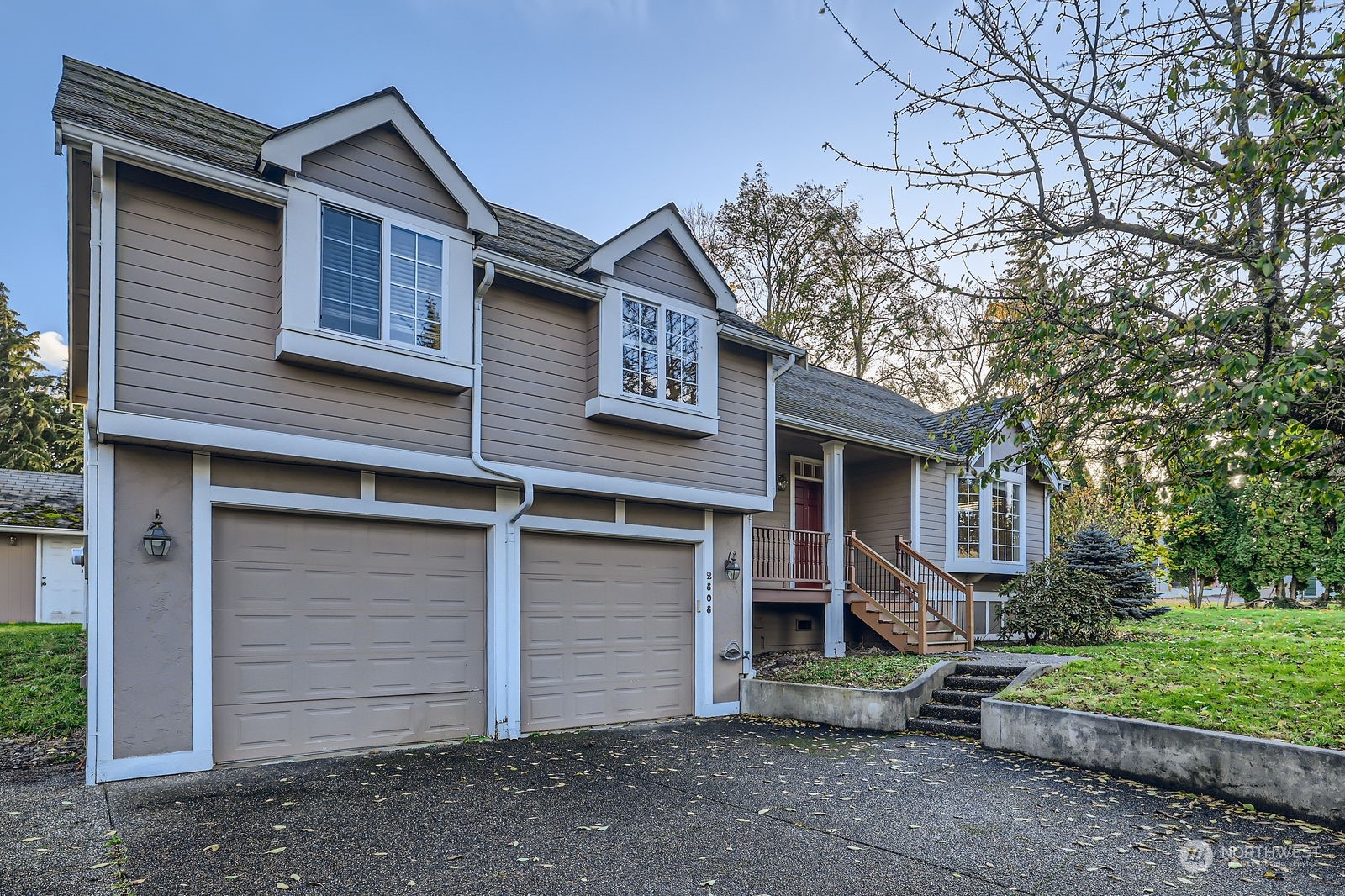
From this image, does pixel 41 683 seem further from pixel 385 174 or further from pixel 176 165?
pixel 385 174

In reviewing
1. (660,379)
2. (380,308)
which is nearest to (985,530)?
(660,379)

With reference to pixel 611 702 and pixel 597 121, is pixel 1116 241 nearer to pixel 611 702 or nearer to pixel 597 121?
pixel 611 702

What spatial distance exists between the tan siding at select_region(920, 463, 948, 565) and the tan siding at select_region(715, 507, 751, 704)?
5.25m

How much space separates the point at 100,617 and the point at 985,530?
46.7 ft

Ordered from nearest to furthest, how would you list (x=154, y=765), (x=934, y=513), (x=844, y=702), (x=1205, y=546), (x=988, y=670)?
(x=154, y=765)
(x=844, y=702)
(x=988, y=670)
(x=934, y=513)
(x=1205, y=546)

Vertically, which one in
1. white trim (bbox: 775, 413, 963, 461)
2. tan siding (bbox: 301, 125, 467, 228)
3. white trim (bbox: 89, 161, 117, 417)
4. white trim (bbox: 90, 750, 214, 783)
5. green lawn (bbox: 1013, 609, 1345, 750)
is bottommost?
white trim (bbox: 90, 750, 214, 783)

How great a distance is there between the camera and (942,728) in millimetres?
8859

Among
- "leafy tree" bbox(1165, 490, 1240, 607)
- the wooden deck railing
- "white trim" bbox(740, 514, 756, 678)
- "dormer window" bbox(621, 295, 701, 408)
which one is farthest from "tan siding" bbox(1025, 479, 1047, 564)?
"dormer window" bbox(621, 295, 701, 408)

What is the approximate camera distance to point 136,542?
6484mm

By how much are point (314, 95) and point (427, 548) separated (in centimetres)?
841

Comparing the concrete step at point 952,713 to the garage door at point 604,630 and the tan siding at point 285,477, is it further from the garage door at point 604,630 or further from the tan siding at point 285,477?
the tan siding at point 285,477

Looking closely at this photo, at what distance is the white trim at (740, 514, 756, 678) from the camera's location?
10.8 meters

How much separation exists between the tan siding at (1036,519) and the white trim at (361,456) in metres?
10.0

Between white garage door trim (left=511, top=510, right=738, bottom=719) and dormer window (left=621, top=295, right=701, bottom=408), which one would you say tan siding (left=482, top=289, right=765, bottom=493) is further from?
white garage door trim (left=511, top=510, right=738, bottom=719)
